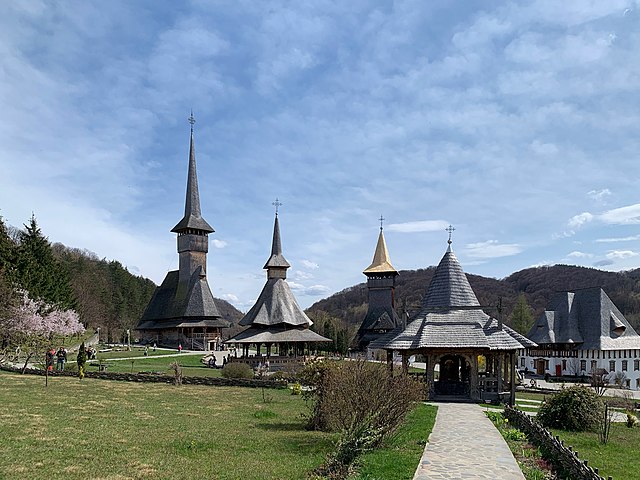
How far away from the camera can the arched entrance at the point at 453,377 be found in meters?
23.4

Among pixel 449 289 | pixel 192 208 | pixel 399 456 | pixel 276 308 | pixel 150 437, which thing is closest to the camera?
pixel 399 456

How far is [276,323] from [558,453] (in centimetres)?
2823

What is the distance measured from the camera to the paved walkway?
9.29 metres

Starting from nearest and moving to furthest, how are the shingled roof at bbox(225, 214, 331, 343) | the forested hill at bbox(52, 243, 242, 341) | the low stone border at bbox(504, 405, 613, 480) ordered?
the low stone border at bbox(504, 405, 613, 480) < the shingled roof at bbox(225, 214, 331, 343) < the forested hill at bbox(52, 243, 242, 341)

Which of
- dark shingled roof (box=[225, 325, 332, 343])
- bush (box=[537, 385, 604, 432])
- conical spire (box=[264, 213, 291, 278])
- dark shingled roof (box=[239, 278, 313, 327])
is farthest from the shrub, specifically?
conical spire (box=[264, 213, 291, 278])

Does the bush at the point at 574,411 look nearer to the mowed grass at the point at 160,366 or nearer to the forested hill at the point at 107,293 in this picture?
the mowed grass at the point at 160,366

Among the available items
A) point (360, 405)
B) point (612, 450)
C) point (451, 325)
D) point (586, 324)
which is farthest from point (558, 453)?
point (586, 324)

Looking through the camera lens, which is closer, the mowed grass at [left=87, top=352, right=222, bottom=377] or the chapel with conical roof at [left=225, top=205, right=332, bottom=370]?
the mowed grass at [left=87, top=352, right=222, bottom=377]

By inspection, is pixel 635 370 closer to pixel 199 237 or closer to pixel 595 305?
pixel 595 305

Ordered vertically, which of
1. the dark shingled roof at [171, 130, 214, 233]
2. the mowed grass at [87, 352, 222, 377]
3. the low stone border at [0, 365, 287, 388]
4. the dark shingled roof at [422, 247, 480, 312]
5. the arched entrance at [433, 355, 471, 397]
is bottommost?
the mowed grass at [87, 352, 222, 377]

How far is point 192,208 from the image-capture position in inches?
2477

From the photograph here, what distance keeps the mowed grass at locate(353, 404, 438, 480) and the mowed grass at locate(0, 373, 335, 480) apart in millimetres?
1010

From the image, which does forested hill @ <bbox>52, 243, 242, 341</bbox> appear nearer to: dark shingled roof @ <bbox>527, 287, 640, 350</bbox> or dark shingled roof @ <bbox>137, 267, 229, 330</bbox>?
dark shingled roof @ <bbox>137, 267, 229, 330</bbox>

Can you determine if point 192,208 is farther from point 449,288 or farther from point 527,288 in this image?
point 527,288
